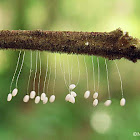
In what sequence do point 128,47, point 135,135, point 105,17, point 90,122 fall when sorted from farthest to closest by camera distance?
point 105,17, point 90,122, point 135,135, point 128,47

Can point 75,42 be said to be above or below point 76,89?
below

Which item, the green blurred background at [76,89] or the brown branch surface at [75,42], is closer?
the brown branch surface at [75,42]

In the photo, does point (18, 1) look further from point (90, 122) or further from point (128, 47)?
point (128, 47)

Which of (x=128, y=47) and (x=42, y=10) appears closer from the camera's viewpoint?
(x=128, y=47)

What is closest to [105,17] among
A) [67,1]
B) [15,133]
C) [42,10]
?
[67,1]

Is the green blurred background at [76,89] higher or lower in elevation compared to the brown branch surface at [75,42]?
higher
